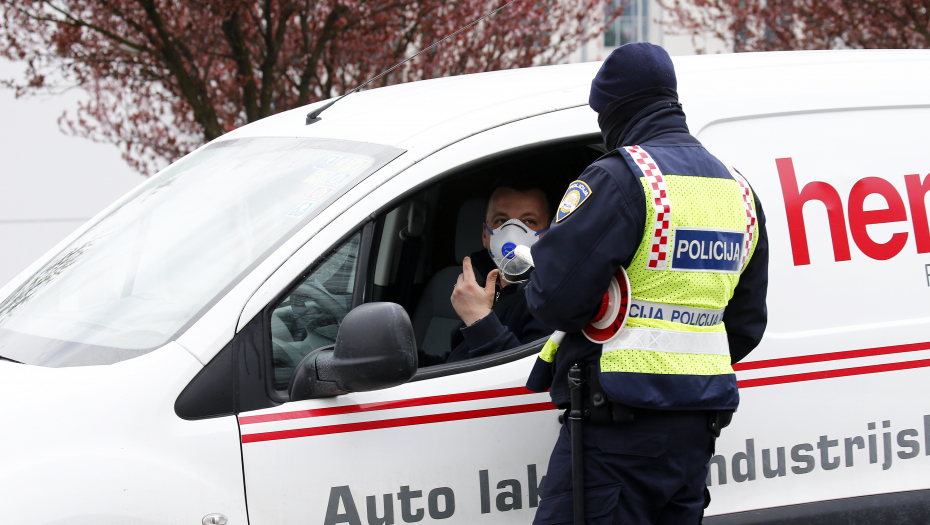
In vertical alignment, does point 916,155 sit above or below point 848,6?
below

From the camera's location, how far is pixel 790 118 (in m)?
2.48

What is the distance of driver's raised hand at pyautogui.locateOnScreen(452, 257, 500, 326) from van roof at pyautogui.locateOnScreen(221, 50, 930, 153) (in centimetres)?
46

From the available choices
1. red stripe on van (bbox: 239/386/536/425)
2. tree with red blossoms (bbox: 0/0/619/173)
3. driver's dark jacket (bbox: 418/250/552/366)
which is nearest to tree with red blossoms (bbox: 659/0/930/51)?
tree with red blossoms (bbox: 0/0/619/173)

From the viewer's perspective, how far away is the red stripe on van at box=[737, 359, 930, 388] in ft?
7.63

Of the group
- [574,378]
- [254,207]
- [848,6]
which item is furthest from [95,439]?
[848,6]

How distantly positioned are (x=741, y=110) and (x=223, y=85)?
19.5 ft

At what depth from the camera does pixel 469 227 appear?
3121 mm

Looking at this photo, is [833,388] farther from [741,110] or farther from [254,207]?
[254,207]

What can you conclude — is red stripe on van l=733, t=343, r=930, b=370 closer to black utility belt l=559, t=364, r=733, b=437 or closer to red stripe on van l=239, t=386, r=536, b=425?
black utility belt l=559, t=364, r=733, b=437

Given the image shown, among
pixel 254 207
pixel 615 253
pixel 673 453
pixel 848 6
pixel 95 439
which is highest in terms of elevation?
pixel 848 6

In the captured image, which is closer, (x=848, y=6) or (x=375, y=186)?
(x=375, y=186)

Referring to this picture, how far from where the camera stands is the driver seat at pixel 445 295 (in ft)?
9.02

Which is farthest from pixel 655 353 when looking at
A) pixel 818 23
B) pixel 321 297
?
pixel 818 23

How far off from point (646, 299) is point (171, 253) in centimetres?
117
